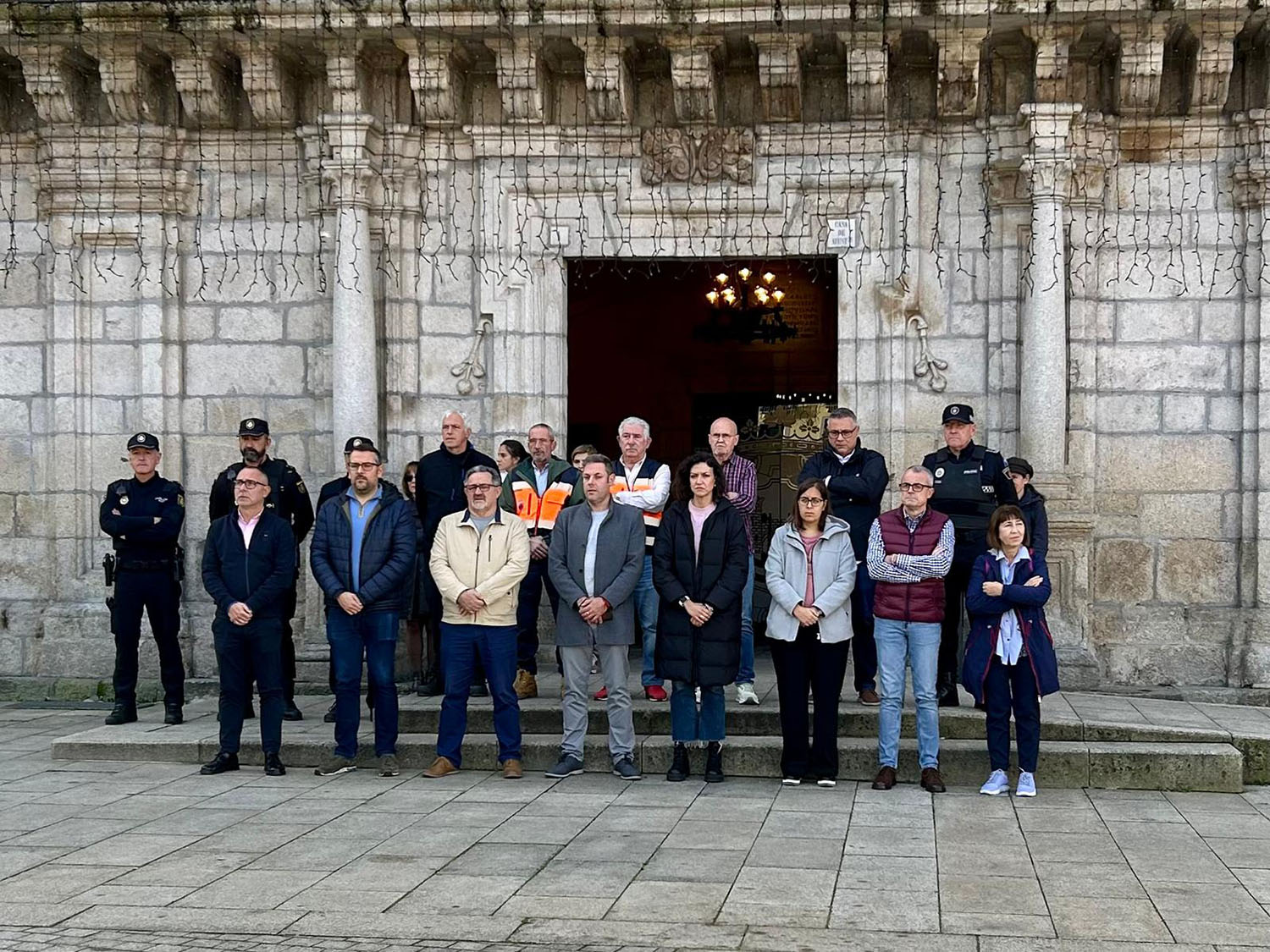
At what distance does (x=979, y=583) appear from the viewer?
8.21m

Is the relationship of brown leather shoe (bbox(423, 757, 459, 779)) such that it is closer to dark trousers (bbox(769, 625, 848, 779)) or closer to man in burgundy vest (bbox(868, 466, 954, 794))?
dark trousers (bbox(769, 625, 848, 779))

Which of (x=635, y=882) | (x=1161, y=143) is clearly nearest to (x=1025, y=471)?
(x=1161, y=143)

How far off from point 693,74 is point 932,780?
16.8ft

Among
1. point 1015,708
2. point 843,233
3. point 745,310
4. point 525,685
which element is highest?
point 843,233

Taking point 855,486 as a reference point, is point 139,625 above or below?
below

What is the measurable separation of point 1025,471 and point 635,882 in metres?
4.01

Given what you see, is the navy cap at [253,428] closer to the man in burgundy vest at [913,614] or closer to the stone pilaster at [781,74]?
the man in burgundy vest at [913,614]

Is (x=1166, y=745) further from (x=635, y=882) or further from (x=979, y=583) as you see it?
(x=635, y=882)

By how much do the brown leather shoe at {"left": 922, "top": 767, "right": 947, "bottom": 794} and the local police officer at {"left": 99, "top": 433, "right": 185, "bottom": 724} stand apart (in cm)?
479

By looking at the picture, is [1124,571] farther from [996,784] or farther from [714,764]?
[714,764]

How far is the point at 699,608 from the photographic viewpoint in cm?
839

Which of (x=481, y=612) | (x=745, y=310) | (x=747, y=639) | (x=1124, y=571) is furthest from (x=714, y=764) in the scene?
(x=745, y=310)

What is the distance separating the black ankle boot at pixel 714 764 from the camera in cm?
855

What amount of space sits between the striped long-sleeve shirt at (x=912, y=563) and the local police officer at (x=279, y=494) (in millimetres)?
3631
